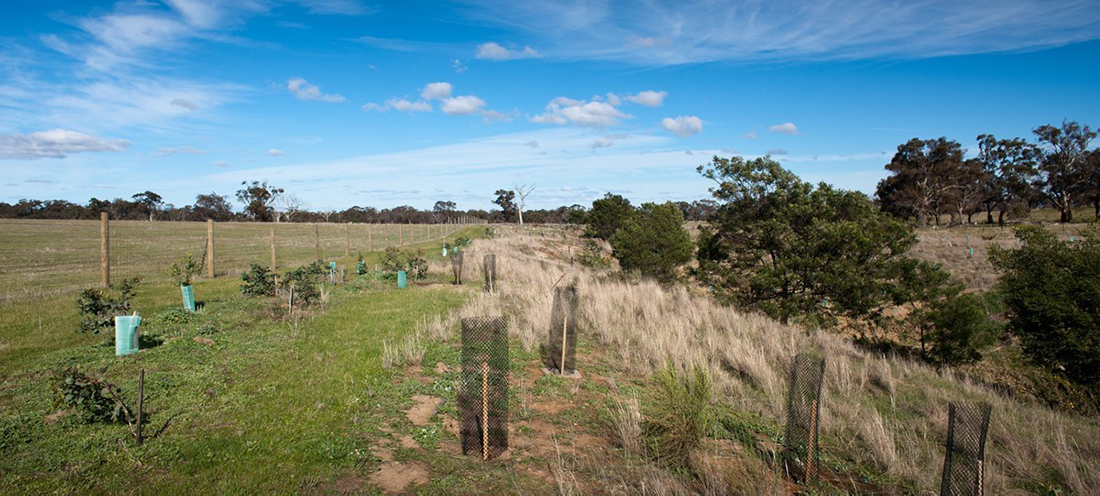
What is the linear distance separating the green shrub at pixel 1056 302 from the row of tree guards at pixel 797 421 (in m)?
5.49

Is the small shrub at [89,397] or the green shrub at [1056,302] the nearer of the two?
the small shrub at [89,397]

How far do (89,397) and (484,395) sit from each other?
11.1 ft

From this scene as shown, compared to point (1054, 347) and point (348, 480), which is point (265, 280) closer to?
point (348, 480)

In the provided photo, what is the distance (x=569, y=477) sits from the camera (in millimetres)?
4727

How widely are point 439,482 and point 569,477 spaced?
1.05 m

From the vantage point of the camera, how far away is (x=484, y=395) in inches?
195

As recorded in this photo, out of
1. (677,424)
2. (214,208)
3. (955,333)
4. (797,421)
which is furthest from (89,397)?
(214,208)

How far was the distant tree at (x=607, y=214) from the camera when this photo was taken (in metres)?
30.9

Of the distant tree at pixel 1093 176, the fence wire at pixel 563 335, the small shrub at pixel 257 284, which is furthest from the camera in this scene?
the distant tree at pixel 1093 176

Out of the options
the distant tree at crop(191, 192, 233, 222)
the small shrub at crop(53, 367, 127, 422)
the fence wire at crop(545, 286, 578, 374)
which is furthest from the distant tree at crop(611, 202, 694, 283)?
the distant tree at crop(191, 192, 233, 222)

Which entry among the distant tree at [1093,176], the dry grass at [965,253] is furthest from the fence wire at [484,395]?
the distant tree at [1093,176]

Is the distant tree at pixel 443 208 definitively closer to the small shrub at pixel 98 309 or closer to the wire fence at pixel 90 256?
the wire fence at pixel 90 256

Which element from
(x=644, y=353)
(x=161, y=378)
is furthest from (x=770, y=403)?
(x=161, y=378)

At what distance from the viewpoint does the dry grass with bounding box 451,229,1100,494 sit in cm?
532
